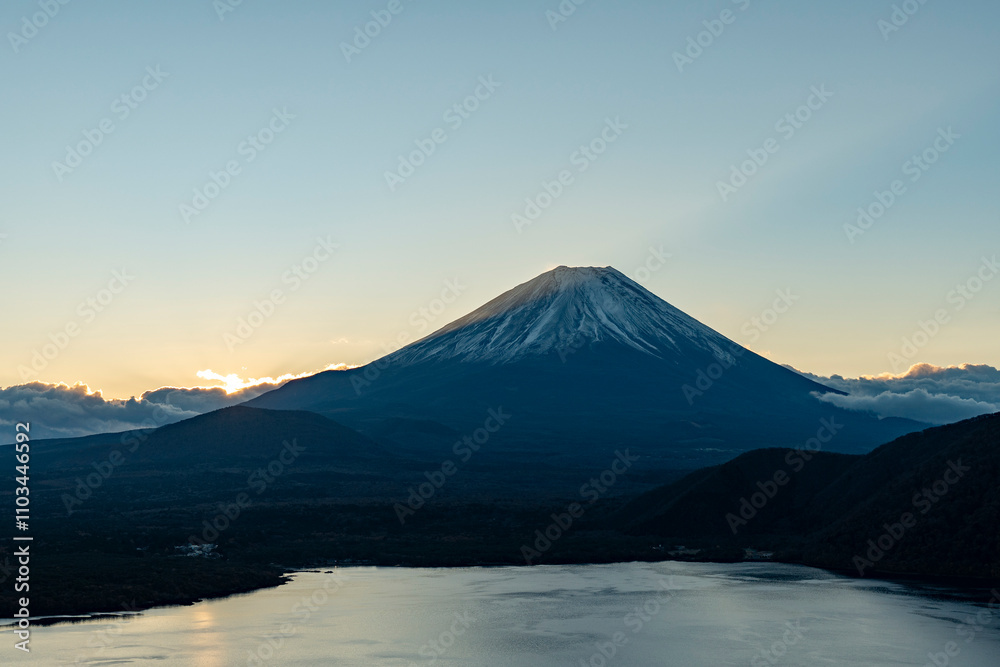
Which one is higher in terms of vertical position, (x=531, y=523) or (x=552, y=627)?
(x=531, y=523)

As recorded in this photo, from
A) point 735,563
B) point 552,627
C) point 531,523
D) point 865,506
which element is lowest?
point 735,563

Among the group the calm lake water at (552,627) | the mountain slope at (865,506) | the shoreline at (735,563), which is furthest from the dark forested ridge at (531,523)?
the calm lake water at (552,627)

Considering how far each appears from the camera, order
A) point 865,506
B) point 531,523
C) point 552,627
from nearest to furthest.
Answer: point 552,627
point 865,506
point 531,523

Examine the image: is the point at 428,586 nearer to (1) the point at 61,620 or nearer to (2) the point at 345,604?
(2) the point at 345,604

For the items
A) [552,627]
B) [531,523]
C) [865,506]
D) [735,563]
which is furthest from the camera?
[531,523]

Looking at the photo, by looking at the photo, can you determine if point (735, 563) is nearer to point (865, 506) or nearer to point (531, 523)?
point (865, 506)

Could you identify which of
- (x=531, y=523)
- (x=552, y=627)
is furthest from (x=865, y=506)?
(x=552, y=627)

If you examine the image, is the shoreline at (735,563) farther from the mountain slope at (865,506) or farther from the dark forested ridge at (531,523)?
the mountain slope at (865,506)

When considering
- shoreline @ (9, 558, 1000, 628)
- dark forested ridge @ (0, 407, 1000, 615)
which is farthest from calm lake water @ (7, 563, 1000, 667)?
dark forested ridge @ (0, 407, 1000, 615)
